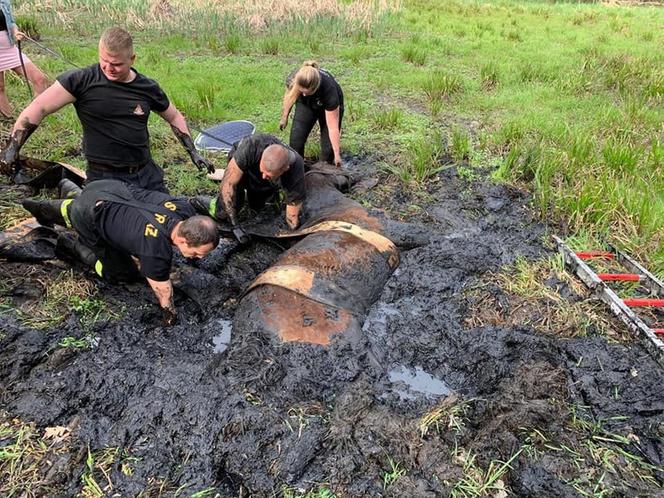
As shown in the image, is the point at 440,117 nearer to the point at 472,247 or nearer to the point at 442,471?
the point at 472,247

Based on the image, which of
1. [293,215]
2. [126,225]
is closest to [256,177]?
[293,215]

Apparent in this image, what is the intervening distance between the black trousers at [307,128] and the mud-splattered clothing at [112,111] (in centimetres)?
156

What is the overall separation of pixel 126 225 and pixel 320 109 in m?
2.58

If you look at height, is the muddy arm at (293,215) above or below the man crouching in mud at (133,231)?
below

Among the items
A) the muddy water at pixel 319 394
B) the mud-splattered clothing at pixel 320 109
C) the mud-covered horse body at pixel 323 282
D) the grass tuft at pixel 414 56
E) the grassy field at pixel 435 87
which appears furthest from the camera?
the grass tuft at pixel 414 56

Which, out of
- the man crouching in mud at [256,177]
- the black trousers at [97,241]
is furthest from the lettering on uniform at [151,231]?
Result: the man crouching in mud at [256,177]

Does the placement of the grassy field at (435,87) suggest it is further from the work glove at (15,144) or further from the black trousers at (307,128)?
the work glove at (15,144)

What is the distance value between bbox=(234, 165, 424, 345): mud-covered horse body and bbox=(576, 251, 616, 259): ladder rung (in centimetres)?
151

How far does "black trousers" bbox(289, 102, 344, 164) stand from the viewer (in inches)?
199

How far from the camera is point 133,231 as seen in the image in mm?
3045

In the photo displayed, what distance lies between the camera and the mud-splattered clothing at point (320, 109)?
15.7 ft

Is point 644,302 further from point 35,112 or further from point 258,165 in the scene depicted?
point 35,112

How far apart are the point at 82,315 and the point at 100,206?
29.0 inches

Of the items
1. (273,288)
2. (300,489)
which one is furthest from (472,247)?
(300,489)
